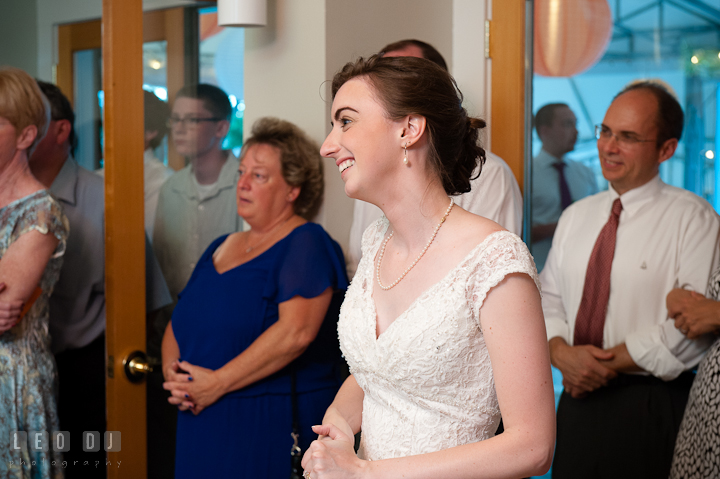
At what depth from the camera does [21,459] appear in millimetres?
1988

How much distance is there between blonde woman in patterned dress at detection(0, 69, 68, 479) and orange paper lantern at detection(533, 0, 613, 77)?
6.09 feet

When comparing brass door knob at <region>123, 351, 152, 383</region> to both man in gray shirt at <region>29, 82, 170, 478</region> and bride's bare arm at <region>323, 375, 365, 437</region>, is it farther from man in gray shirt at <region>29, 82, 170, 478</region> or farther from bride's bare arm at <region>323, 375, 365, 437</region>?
bride's bare arm at <region>323, 375, 365, 437</region>

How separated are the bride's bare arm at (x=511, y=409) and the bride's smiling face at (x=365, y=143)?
13.8 inches

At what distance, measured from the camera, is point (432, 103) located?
1.34 metres

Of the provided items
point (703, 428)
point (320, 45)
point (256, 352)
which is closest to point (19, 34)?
point (320, 45)

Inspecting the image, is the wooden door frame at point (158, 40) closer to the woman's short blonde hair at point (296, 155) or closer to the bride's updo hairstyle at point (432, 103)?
the woman's short blonde hair at point (296, 155)

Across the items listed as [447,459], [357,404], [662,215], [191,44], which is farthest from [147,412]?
[662,215]

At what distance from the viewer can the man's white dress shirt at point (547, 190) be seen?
2.56 meters

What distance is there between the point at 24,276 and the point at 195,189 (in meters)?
0.78

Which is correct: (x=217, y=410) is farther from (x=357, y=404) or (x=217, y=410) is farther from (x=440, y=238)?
(x=440, y=238)

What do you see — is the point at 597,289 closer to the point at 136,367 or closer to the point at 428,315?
the point at 428,315

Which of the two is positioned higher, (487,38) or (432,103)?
(487,38)

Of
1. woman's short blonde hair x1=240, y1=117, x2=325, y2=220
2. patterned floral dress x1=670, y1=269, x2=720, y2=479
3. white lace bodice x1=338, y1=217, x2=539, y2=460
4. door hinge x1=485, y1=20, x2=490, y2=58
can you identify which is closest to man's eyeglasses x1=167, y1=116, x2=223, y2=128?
woman's short blonde hair x1=240, y1=117, x2=325, y2=220

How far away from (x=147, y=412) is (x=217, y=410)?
397 millimetres
